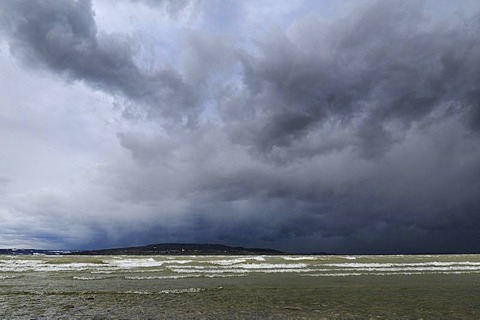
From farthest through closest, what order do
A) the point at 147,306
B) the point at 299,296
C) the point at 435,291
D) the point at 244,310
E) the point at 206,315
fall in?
the point at 435,291, the point at 299,296, the point at 147,306, the point at 244,310, the point at 206,315

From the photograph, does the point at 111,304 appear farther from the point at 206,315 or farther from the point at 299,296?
the point at 299,296

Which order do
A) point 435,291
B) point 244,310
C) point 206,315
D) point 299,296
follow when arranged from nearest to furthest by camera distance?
point 206,315, point 244,310, point 299,296, point 435,291

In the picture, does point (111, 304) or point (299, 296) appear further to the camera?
point (299, 296)

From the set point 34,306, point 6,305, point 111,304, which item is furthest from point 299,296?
point 6,305

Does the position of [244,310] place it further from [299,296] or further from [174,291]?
[174,291]

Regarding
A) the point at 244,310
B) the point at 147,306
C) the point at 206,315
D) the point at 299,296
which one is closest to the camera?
the point at 206,315

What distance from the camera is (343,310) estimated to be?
21391mm

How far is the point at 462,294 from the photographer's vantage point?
2830 cm

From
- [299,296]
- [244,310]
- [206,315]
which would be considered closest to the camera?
[206,315]

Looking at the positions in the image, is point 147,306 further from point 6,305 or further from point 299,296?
point 299,296

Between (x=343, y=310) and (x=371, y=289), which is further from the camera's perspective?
(x=371, y=289)

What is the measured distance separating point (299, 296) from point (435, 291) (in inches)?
468

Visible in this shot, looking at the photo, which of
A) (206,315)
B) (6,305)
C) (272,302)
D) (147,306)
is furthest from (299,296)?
(6,305)

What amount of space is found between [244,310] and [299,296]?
7.07 meters
